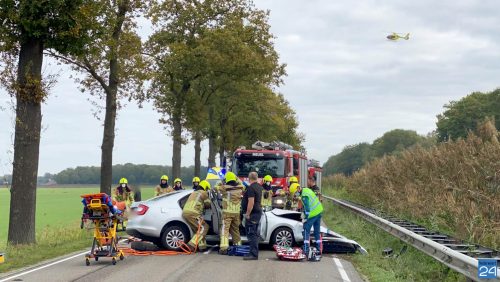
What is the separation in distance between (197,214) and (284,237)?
2.17 metres

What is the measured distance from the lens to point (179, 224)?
14.8 m

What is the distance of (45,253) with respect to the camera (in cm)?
1472

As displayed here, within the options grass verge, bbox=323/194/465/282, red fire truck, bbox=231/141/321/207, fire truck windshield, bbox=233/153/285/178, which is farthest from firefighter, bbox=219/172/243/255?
fire truck windshield, bbox=233/153/285/178

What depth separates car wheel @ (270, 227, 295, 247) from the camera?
15039mm

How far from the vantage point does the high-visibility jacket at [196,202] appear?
14500 millimetres

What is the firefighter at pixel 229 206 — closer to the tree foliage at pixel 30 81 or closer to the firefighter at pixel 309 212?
the firefighter at pixel 309 212

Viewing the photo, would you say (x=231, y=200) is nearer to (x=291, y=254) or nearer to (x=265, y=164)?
(x=291, y=254)

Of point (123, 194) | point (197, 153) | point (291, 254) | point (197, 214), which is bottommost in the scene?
point (291, 254)

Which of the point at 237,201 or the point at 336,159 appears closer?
the point at 237,201

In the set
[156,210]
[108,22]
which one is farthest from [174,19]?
[156,210]

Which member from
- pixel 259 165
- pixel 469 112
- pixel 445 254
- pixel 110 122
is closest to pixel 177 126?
pixel 259 165

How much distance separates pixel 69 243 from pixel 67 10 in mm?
6169

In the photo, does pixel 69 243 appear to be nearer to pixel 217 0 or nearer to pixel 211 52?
pixel 211 52

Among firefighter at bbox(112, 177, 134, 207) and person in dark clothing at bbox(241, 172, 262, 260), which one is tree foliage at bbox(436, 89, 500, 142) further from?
person in dark clothing at bbox(241, 172, 262, 260)
